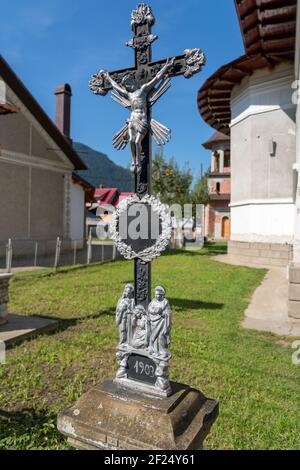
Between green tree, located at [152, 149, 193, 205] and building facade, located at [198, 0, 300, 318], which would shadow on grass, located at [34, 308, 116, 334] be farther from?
green tree, located at [152, 149, 193, 205]

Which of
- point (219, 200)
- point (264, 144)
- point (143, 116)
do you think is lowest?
point (143, 116)

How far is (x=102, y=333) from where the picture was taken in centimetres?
583

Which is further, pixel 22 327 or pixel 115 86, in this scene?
pixel 22 327

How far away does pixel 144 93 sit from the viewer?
9.84ft

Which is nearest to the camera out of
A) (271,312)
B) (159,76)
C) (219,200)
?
(159,76)

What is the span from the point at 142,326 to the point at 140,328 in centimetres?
2

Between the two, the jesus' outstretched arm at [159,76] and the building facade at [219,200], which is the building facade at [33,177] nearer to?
the jesus' outstretched arm at [159,76]

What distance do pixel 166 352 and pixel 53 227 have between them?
717 inches

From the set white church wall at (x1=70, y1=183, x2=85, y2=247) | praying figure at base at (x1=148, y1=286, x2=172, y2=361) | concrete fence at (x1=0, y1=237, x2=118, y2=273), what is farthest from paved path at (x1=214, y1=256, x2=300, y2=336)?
white church wall at (x1=70, y1=183, x2=85, y2=247)

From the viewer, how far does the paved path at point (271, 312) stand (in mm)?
6266

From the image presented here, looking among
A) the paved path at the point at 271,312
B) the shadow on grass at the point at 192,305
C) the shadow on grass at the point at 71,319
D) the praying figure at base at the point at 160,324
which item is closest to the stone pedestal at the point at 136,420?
the praying figure at base at the point at 160,324

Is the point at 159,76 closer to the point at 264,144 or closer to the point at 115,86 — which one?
the point at 115,86

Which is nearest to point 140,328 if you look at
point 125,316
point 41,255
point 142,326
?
point 142,326
